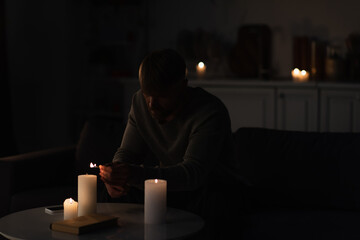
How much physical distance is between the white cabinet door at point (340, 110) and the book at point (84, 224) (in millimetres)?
2297

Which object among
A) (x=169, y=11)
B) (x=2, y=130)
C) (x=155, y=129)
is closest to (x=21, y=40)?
(x=2, y=130)

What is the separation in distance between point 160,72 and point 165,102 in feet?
0.39

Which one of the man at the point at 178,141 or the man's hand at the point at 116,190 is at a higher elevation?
the man at the point at 178,141

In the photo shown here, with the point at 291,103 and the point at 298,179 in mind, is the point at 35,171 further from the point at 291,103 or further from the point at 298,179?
the point at 291,103

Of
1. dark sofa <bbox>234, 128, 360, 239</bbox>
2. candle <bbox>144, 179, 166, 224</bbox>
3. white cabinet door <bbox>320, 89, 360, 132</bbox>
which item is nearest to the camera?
candle <bbox>144, 179, 166, 224</bbox>

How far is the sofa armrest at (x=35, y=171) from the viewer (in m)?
3.11


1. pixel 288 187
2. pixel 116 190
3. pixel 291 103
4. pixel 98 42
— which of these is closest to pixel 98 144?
pixel 288 187

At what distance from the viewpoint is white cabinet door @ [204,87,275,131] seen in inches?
163

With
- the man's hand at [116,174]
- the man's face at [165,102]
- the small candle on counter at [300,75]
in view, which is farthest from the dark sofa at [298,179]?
the small candle on counter at [300,75]

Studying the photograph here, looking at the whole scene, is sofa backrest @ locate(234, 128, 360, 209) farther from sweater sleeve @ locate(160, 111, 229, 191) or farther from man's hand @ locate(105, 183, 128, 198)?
man's hand @ locate(105, 183, 128, 198)

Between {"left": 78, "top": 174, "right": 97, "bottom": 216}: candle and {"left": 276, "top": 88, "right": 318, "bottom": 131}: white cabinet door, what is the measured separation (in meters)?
2.22

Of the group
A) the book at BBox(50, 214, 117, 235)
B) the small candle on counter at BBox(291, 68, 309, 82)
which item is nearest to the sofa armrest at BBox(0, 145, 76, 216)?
the book at BBox(50, 214, 117, 235)

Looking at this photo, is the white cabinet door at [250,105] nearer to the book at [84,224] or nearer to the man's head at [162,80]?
the man's head at [162,80]

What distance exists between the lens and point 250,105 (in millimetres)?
4184
